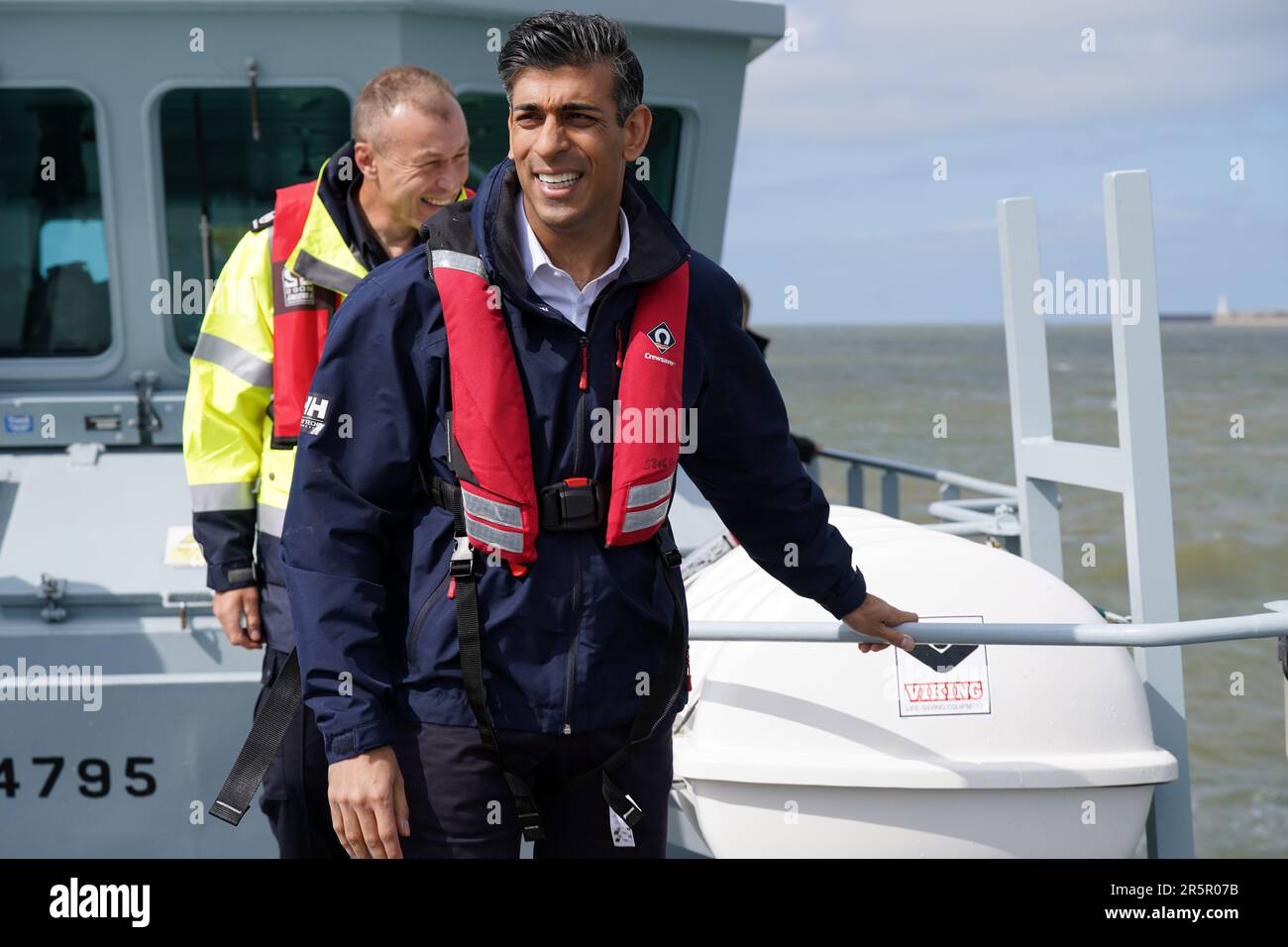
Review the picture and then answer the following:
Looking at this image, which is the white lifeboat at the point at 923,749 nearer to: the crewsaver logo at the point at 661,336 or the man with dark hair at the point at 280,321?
the man with dark hair at the point at 280,321

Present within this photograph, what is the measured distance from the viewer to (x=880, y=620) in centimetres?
241

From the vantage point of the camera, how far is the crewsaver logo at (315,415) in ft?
5.89

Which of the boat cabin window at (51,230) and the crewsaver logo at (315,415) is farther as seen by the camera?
the boat cabin window at (51,230)

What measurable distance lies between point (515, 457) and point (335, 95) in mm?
3032

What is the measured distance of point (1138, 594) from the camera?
10.9 feet

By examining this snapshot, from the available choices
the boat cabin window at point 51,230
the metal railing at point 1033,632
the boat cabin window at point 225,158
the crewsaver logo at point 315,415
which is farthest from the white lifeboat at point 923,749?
the boat cabin window at point 51,230

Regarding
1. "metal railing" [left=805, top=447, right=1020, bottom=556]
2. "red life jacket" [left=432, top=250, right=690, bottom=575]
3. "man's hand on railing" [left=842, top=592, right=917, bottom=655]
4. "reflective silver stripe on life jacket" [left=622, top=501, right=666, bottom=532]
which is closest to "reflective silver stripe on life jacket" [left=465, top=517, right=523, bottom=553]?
"red life jacket" [left=432, top=250, right=690, bottom=575]

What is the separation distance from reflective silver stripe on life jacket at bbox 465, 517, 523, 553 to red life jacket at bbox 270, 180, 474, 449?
990 millimetres

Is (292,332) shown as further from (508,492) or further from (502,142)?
(502,142)

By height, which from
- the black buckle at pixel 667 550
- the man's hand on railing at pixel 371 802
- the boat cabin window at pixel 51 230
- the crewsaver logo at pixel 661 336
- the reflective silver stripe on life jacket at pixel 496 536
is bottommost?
the man's hand on railing at pixel 371 802

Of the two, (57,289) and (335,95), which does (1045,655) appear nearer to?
(335,95)

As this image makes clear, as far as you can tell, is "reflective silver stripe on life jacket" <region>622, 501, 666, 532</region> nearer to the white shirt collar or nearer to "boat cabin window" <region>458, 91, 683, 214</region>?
the white shirt collar

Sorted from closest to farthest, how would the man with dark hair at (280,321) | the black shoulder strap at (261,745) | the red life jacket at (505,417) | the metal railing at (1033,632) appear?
the red life jacket at (505,417)
the black shoulder strap at (261,745)
the metal railing at (1033,632)
the man with dark hair at (280,321)
